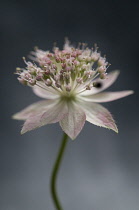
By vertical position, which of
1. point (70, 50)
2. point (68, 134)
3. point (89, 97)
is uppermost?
point (70, 50)

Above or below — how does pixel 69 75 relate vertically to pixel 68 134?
above

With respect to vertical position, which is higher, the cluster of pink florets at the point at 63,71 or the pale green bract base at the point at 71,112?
the cluster of pink florets at the point at 63,71

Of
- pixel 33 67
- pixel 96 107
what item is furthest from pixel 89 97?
pixel 33 67

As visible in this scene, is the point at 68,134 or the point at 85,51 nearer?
the point at 68,134

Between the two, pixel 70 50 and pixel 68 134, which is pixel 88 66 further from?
pixel 68 134

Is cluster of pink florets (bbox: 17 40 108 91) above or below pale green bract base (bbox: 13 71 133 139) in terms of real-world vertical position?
above
